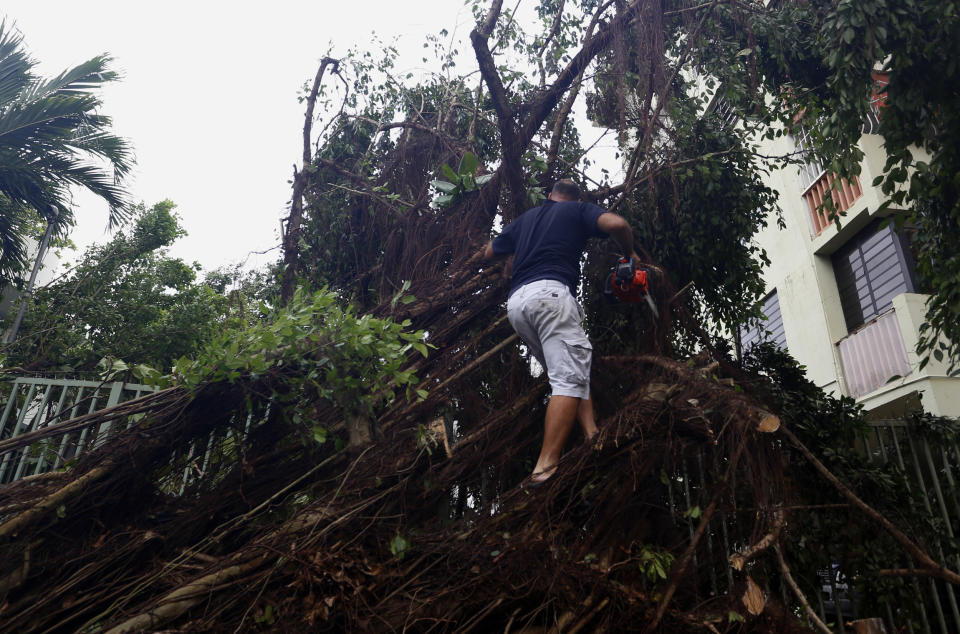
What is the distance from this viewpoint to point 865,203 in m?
9.88

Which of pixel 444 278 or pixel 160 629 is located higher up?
pixel 444 278

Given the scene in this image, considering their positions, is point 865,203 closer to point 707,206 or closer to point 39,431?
point 707,206

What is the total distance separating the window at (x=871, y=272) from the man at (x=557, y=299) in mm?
6777

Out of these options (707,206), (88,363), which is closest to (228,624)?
(707,206)

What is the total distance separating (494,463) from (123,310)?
30.9 ft

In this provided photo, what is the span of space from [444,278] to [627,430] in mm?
2151

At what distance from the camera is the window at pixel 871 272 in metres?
9.59

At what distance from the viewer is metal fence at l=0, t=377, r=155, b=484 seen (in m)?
4.11

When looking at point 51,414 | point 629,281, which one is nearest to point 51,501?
point 51,414

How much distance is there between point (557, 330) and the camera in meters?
4.05

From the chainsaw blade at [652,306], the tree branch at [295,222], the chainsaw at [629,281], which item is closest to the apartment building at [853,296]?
the chainsaw blade at [652,306]

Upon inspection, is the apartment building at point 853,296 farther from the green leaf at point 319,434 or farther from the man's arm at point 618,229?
the green leaf at point 319,434

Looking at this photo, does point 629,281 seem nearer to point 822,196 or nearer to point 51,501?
point 51,501

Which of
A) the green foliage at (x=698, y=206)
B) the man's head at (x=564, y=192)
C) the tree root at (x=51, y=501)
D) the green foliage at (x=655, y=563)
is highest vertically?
the green foliage at (x=698, y=206)
